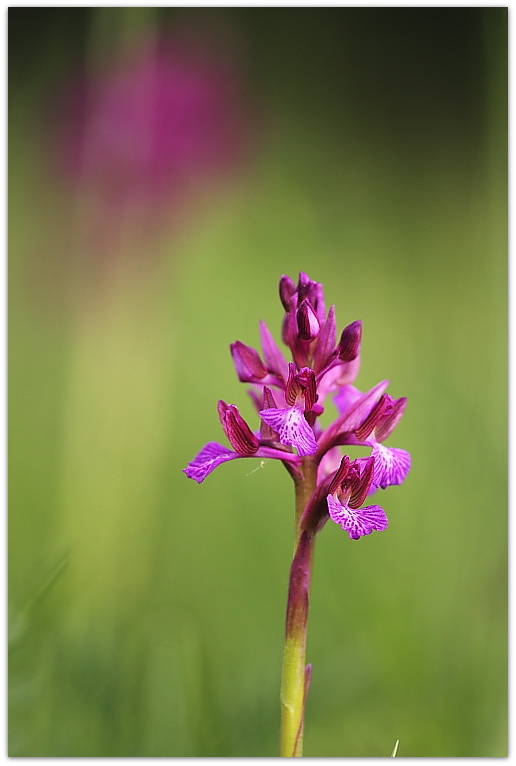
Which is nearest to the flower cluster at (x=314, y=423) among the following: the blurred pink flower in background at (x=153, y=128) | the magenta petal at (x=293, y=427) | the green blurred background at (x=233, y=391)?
the magenta petal at (x=293, y=427)

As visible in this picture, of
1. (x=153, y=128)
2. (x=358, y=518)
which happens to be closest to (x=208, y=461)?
(x=358, y=518)

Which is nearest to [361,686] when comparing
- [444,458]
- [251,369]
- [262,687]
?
[262,687]

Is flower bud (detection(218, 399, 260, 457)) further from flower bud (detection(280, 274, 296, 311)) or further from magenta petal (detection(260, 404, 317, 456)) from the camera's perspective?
flower bud (detection(280, 274, 296, 311))

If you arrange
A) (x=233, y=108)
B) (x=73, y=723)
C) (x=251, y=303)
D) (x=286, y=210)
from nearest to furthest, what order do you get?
(x=73, y=723)
(x=233, y=108)
(x=251, y=303)
(x=286, y=210)

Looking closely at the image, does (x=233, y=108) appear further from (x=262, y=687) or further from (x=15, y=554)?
(x=262, y=687)

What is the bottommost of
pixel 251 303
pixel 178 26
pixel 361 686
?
pixel 361 686

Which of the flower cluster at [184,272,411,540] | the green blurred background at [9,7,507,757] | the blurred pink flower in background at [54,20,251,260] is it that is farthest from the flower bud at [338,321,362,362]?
the blurred pink flower in background at [54,20,251,260]
